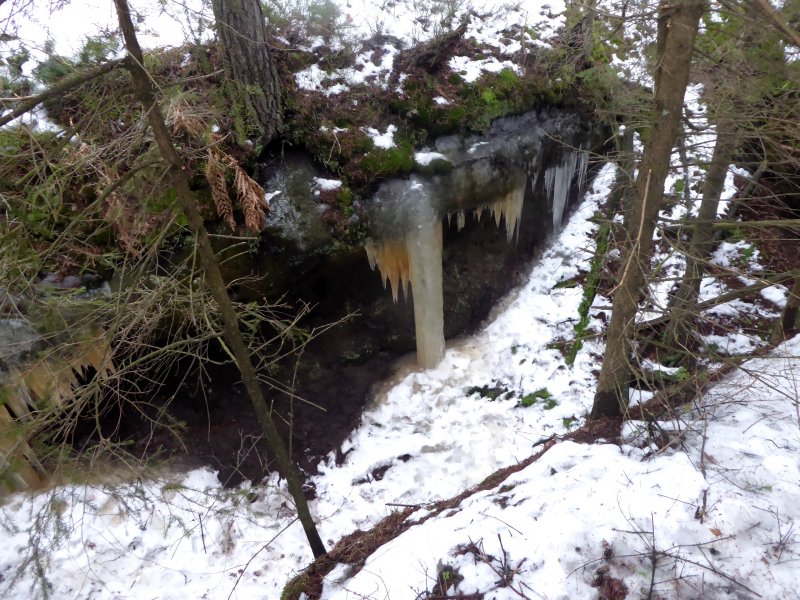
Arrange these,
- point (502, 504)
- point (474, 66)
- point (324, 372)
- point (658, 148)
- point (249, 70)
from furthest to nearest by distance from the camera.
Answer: point (474, 66) < point (324, 372) < point (249, 70) < point (502, 504) < point (658, 148)

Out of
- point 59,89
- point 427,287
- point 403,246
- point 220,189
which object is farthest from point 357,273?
point 59,89

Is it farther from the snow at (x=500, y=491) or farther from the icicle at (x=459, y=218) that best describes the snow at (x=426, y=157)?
the icicle at (x=459, y=218)

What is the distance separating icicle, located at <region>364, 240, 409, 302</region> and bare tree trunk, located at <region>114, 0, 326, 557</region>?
2816 millimetres

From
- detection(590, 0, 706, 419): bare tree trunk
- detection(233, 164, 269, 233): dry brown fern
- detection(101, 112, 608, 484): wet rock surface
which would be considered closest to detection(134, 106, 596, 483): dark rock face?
detection(101, 112, 608, 484): wet rock surface

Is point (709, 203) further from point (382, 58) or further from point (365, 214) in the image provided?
point (382, 58)

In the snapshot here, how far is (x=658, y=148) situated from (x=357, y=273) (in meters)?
3.82

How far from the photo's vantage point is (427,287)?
6.18m

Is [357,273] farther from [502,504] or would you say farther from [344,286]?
[502,504]

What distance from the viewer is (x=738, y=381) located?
12.6 ft

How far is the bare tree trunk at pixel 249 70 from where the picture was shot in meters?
4.99

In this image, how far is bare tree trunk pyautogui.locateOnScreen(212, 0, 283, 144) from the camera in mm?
4988

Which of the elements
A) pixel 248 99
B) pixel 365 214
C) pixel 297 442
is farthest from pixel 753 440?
pixel 248 99

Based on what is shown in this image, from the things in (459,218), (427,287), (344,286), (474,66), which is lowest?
(427,287)

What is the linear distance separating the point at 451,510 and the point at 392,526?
2.19ft
